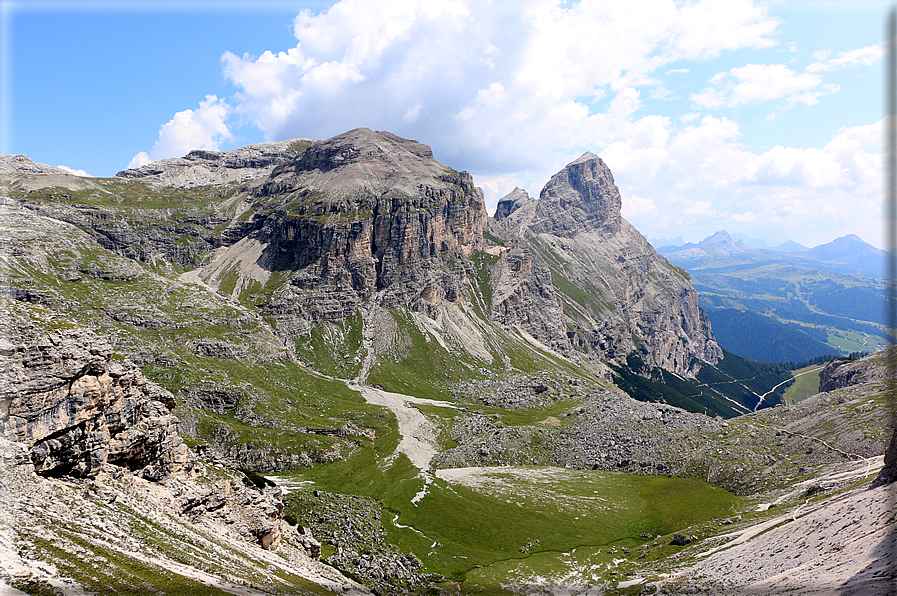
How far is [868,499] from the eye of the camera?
162ft

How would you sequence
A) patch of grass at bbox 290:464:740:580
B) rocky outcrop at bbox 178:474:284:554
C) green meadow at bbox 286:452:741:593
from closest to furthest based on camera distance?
rocky outcrop at bbox 178:474:284:554 < green meadow at bbox 286:452:741:593 < patch of grass at bbox 290:464:740:580

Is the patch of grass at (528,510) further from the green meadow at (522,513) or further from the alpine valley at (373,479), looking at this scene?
the alpine valley at (373,479)

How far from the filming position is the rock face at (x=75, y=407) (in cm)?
3878

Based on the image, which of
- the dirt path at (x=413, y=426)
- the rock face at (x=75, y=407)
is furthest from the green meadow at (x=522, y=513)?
the rock face at (x=75, y=407)

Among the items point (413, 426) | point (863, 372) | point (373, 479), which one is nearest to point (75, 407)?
point (373, 479)

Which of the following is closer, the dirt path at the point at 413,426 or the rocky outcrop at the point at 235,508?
the rocky outcrop at the point at 235,508

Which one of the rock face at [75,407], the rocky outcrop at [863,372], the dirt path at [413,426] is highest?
the rock face at [75,407]

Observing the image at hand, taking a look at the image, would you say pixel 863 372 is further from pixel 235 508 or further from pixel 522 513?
pixel 235 508

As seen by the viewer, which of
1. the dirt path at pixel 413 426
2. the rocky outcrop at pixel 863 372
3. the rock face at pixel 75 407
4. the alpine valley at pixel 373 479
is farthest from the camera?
the rocky outcrop at pixel 863 372

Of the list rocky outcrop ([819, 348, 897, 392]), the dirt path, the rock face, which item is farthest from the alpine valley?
rocky outcrop ([819, 348, 897, 392])

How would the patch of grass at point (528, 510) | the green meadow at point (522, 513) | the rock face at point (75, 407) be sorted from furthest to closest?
1. the patch of grass at point (528, 510)
2. the green meadow at point (522, 513)
3. the rock face at point (75, 407)

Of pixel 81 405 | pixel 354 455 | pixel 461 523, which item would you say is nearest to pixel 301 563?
pixel 81 405

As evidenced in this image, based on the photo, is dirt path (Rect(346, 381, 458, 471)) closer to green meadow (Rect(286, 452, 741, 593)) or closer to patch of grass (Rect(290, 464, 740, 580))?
green meadow (Rect(286, 452, 741, 593))

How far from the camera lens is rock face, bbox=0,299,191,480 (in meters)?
38.8
